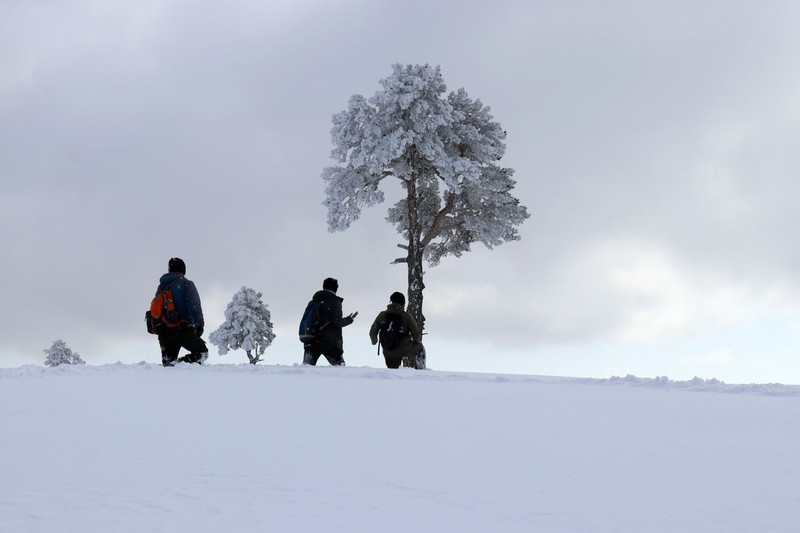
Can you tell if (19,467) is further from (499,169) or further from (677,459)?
(499,169)

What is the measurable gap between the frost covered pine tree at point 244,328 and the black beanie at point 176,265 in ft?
104

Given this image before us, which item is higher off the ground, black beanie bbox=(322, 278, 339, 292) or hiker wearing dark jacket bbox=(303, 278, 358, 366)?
black beanie bbox=(322, 278, 339, 292)

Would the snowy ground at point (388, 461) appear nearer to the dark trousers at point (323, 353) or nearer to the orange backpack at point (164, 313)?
the orange backpack at point (164, 313)

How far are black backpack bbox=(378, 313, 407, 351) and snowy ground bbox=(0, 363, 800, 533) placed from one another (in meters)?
6.19

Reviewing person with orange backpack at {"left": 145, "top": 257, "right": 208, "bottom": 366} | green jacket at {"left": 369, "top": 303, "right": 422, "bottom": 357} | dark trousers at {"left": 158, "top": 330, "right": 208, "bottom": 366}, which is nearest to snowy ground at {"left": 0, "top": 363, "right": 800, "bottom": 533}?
person with orange backpack at {"left": 145, "top": 257, "right": 208, "bottom": 366}

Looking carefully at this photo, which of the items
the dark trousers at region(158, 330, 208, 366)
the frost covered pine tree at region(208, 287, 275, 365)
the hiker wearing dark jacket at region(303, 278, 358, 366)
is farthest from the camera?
the frost covered pine tree at region(208, 287, 275, 365)

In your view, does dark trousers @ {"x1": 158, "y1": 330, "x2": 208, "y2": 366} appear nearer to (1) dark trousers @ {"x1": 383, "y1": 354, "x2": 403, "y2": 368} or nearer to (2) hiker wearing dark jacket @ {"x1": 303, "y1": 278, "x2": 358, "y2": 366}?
(2) hiker wearing dark jacket @ {"x1": 303, "y1": 278, "x2": 358, "y2": 366}

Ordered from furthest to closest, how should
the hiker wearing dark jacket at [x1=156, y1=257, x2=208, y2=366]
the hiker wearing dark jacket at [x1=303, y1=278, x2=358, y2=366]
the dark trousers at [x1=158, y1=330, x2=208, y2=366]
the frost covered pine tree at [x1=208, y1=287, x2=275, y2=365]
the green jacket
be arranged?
the frost covered pine tree at [x1=208, y1=287, x2=275, y2=365], the green jacket, the hiker wearing dark jacket at [x1=303, y1=278, x2=358, y2=366], the dark trousers at [x1=158, y1=330, x2=208, y2=366], the hiker wearing dark jacket at [x1=156, y1=257, x2=208, y2=366]

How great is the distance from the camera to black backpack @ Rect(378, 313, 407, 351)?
16.1m

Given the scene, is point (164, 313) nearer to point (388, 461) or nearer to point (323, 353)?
point (323, 353)

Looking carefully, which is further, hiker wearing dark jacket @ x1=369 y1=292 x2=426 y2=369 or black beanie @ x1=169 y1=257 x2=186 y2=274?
hiker wearing dark jacket @ x1=369 y1=292 x2=426 y2=369

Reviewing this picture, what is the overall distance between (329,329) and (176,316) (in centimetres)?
300

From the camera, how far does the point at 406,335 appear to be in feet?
52.8

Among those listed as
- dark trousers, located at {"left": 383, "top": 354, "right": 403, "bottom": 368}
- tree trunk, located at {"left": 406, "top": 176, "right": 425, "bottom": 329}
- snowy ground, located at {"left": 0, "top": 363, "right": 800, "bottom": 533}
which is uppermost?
tree trunk, located at {"left": 406, "top": 176, "right": 425, "bottom": 329}
